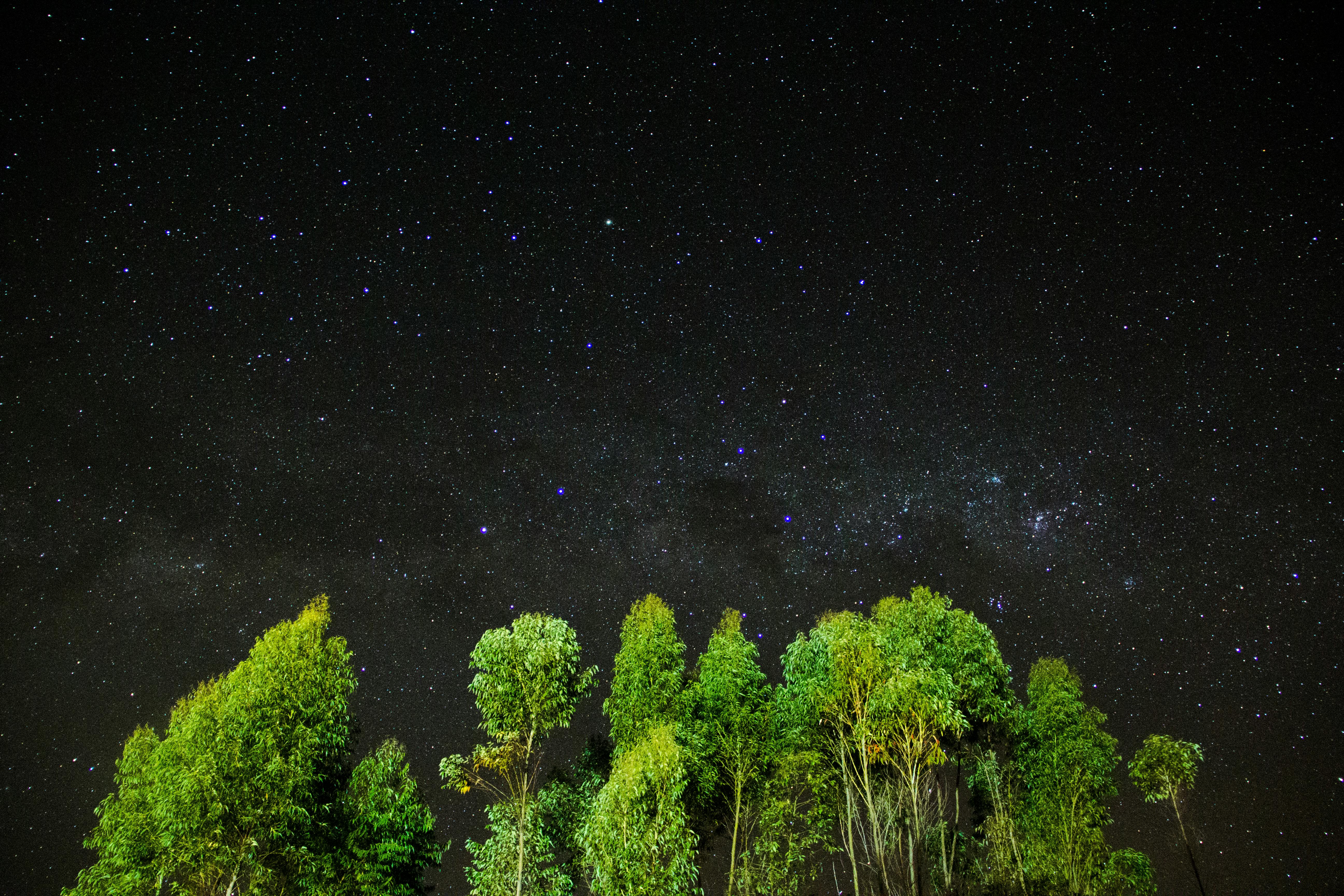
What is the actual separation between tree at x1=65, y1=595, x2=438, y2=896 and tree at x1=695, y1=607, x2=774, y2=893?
11599 millimetres

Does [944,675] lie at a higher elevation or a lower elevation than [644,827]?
higher

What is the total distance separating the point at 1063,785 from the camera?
2517cm

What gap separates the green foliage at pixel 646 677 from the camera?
21.2 m

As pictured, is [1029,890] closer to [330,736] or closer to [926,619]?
[926,619]

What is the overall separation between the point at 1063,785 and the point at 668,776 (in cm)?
1816

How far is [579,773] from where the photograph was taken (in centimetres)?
2383

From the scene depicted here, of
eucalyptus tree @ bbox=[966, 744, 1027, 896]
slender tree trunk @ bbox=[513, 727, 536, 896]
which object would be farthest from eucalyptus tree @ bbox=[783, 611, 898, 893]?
slender tree trunk @ bbox=[513, 727, 536, 896]

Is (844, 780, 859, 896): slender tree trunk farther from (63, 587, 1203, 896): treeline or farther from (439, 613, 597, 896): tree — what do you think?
(439, 613, 597, 896): tree

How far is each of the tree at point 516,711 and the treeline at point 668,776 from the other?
0.06 metres

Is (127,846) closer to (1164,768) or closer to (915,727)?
(915,727)

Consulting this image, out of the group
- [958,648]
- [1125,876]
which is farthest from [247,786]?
[1125,876]

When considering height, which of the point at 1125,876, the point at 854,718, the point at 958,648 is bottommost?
the point at 1125,876

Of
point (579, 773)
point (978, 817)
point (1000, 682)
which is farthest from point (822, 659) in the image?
point (978, 817)

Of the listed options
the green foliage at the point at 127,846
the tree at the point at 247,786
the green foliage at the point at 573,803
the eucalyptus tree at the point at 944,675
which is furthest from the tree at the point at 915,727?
the green foliage at the point at 127,846
